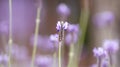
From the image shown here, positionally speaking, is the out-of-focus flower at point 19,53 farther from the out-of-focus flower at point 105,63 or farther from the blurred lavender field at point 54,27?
the out-of-focus flower at point 105,63

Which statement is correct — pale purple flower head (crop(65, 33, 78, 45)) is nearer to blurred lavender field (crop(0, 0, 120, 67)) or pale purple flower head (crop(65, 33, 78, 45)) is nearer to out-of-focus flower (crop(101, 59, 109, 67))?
blurred lavender field (crop(0, 0, 120, 67))

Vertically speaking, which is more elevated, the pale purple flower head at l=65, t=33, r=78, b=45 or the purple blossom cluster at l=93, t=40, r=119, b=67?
the pale purple flower head at l=65, t=33, r=78, b=45

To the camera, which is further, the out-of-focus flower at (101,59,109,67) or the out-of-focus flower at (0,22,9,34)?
the out-of-focus flower at (0,22,9,34)

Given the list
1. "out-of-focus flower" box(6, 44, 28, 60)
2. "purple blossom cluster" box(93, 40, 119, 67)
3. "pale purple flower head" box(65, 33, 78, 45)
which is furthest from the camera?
"out-of-focus flower" box(6, 44, 28, 60)

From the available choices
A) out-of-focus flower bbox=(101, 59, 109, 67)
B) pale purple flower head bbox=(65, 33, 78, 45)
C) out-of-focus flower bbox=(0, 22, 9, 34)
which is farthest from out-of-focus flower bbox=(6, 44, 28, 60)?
out-of-focus flower bbox=(101, 59, 109, 67)

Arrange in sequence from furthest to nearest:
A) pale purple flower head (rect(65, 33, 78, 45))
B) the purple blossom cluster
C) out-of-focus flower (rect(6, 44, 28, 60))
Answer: out-of-focus flower (rect(6, 44, 28, 60))
pale purple flower head (rect(65, 33, 78, 45))
the purple blossom cluster

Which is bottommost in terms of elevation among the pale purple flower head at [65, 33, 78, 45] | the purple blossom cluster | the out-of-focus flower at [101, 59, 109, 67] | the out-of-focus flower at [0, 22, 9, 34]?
the out-of-focus flower at [101, 59, 109, 67]

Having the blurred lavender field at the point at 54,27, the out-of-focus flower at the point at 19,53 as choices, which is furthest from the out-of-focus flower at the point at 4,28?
the out-of-focus flower at the point at 19,53

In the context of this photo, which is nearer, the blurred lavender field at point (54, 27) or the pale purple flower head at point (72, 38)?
the pale purple flower head at point (72, 38)

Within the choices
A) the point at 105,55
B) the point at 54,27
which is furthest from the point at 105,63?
the point at 54,27

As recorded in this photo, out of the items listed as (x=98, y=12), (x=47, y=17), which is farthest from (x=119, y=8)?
(x=47, y=17)

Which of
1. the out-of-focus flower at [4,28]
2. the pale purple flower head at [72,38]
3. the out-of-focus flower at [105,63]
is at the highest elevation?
the out-of-focus flower at [4,28]

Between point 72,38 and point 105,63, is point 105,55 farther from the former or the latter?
point 72,38
